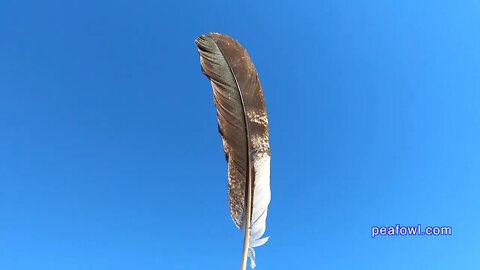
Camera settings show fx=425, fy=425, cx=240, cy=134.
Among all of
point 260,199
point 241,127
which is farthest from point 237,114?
point 260,199

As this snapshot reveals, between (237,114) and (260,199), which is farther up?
(237,114)

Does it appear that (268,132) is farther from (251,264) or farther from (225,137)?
(251,264)

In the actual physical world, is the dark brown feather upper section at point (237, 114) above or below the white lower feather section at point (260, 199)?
above

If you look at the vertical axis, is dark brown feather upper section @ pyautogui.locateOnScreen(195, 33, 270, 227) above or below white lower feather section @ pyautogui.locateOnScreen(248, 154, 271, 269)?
above

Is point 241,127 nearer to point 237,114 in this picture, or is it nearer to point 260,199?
point 237,114

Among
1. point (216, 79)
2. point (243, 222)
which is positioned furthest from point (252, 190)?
point (216, 79)
